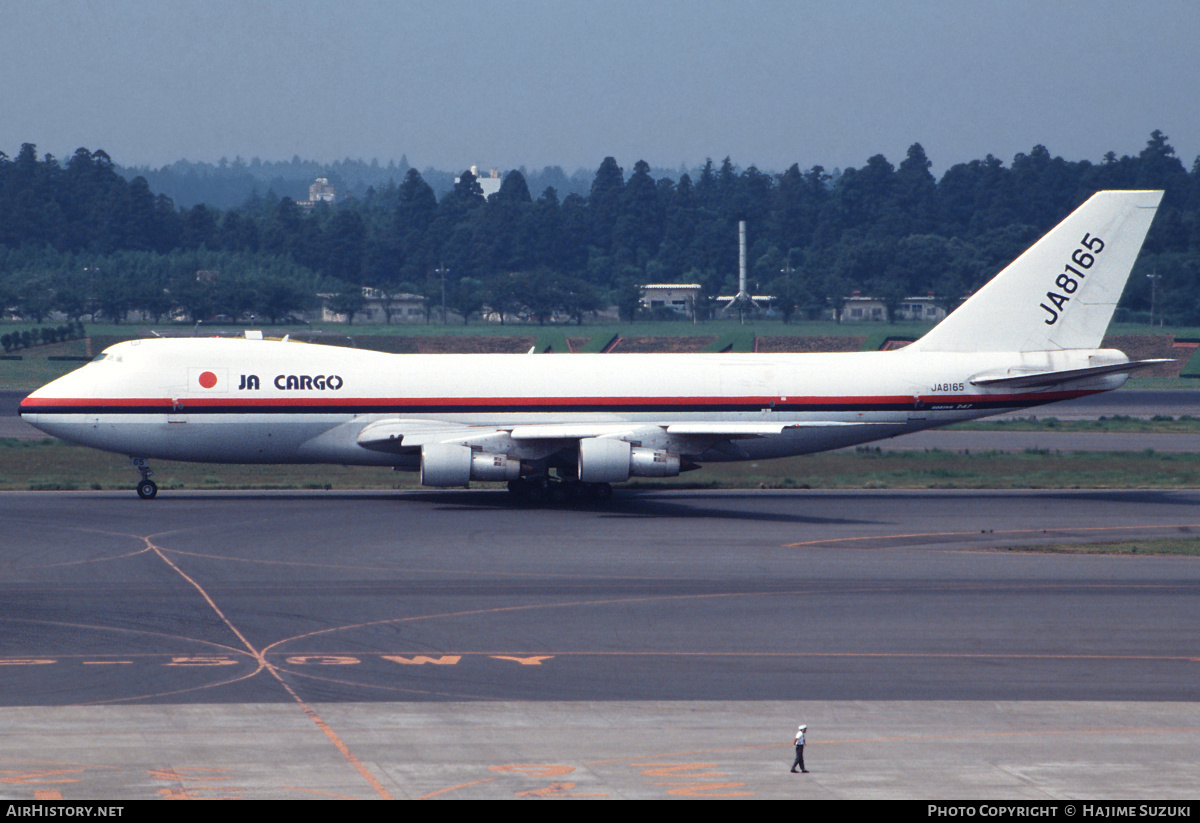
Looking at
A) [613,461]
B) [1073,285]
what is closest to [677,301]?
[1073,285]

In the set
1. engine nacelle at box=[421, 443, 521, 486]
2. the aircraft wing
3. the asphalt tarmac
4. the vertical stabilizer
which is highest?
the vertical stabilizer

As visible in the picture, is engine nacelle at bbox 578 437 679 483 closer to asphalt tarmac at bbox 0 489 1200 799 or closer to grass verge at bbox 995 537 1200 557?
asphalt tarmac at bbox 0 489 1200 799

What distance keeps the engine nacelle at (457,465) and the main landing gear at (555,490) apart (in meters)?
1.69

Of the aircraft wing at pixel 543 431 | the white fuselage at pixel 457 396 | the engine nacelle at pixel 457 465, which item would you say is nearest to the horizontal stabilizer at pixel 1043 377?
the white fuselage at pixel 457 396

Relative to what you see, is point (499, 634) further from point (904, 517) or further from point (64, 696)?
point (904, 517)

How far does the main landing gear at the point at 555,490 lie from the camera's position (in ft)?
139

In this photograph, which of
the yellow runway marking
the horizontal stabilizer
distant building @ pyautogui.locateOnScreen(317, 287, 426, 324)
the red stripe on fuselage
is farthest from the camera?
distant building @ pyautogui.locateOnScreen(317, 287, 426, 324)

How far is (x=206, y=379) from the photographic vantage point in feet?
137

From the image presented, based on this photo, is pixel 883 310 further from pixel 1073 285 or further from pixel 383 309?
pixel 1073 285

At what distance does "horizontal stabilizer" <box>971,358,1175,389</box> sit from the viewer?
140ft

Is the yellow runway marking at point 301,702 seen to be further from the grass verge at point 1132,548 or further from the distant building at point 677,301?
the distant building at point 677,301

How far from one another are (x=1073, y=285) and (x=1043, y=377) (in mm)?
3740

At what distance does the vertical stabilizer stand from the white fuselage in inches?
40.3

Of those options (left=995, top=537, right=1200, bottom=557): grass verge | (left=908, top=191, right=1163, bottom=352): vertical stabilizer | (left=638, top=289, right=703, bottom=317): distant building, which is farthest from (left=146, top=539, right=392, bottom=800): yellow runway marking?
(left=638, top=289, right=703, bottom=317): distant building
